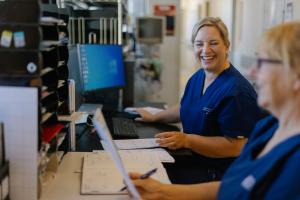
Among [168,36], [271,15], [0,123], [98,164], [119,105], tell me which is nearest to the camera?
[0,123]

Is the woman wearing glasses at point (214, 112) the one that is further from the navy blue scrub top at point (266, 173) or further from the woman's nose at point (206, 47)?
the navy blue scrub top at point (266, 173)

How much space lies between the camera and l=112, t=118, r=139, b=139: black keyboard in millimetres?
2064

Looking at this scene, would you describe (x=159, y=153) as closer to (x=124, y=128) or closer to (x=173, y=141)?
(x=173, y=141)

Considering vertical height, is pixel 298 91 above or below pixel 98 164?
above

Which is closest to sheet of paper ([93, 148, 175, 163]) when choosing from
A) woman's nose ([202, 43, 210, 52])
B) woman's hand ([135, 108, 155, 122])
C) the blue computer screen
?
woman's nose ([202, 43, 210, 52])

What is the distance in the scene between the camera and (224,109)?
1770 mm

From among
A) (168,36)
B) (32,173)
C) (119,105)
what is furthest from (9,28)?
(168,36)

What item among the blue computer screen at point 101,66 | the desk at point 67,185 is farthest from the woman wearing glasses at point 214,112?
the blue computer screen at point 101,66

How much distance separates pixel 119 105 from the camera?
3.13m

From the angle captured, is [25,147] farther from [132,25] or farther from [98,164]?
[132,25]

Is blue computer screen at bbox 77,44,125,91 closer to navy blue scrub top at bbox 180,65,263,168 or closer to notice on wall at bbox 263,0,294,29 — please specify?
navy blue scrub top at bbox 180,65,263,168

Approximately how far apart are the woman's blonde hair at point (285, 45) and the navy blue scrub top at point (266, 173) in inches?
7.4

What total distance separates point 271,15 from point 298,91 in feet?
8.90

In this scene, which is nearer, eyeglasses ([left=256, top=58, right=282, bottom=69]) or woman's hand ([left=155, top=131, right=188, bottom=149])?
eyeglasses ([left=256, top=58, right=282, bottom=69])
